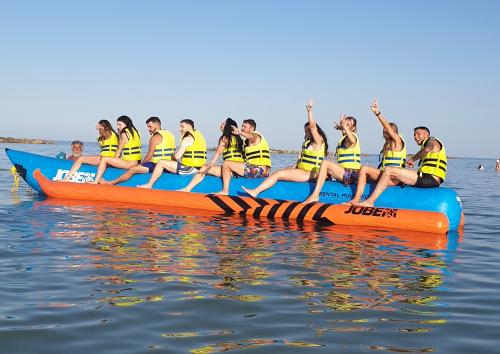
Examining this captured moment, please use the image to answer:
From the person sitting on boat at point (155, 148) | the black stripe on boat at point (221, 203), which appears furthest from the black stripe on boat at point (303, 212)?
the person sitting on boat at point (155, 148)

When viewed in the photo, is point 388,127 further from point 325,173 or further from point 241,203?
point 241,203

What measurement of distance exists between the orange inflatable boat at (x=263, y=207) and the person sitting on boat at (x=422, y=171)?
1.27 feet

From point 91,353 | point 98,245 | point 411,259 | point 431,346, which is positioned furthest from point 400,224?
point 91,353

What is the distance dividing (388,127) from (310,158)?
1.57m

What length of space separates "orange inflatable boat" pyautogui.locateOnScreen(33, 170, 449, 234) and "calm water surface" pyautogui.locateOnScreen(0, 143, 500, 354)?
0.50m

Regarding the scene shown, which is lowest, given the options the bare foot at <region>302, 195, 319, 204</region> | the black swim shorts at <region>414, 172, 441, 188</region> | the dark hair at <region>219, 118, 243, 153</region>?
the bare foot at <region>302, 195, 319, 204</region>

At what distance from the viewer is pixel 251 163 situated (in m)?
10.4

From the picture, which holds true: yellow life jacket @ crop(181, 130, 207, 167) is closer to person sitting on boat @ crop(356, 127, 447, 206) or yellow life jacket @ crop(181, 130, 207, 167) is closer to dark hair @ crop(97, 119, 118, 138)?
dark hair @ crop(97, 119, 118, 138)

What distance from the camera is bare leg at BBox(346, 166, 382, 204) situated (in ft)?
30.4

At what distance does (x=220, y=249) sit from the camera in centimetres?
647

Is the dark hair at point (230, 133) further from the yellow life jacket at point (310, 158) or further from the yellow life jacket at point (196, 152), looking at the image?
the yellow life jacket at point (310, 158)

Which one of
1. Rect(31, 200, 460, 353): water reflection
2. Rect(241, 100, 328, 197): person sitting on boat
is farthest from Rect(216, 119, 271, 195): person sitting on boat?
Rect(31, 200, 460, 353): water reflection

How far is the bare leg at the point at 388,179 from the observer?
9.04 m

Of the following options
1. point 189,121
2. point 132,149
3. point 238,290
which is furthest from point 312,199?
point 238,290
